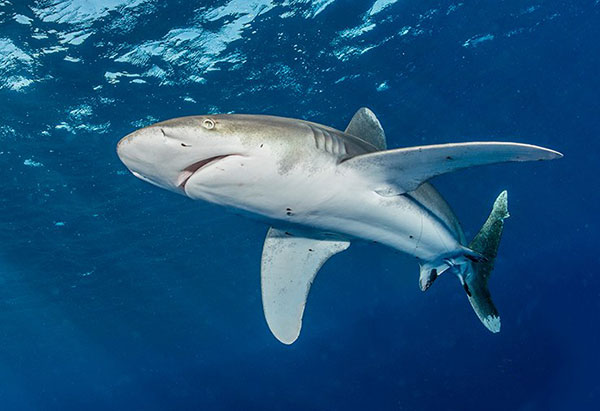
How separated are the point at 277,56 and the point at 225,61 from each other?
1.61 metres

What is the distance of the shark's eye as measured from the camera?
249cm

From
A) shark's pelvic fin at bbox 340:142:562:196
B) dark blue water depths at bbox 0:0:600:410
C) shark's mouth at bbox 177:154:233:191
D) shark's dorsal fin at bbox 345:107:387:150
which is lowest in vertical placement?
dark blue water depths at bbox 0:0:600:410

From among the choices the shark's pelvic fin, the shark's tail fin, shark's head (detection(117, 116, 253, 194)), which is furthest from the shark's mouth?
the shark's tail fin

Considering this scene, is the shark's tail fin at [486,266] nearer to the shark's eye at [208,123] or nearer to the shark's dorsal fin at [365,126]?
the shark's dorsal fin at [365,126]

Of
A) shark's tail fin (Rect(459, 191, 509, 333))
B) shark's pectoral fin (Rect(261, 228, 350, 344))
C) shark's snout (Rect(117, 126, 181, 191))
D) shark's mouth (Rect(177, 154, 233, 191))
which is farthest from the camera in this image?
shark's tail fin (Rect(459, 191, 509, 333))

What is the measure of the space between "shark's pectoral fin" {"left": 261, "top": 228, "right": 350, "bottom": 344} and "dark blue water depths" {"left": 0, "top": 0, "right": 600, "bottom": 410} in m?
7.99

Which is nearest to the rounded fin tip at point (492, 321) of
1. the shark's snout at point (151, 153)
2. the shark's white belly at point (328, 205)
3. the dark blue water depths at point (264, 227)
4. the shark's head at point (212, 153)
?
the shark's white belly at point (328, 205)

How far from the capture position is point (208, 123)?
2494 mm

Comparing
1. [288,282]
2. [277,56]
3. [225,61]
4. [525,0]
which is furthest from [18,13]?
[525,0]

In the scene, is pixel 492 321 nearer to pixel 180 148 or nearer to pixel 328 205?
pixel 328 205

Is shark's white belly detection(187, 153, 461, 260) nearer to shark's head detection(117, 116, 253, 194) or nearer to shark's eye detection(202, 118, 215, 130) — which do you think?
shark's head detection(117, 116, 253, 194)

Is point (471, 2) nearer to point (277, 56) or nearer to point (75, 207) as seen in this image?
point (277, 56)

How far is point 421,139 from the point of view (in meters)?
21.4

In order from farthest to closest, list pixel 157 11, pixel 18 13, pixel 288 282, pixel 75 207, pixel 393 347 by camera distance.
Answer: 1. pixel 393 347
2. pixel 75 207
3. pixel 157 11
4. pixel 18 13
5. pixel 288 282
